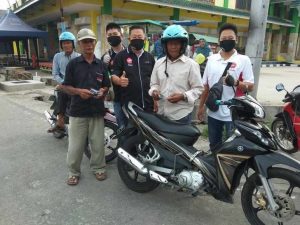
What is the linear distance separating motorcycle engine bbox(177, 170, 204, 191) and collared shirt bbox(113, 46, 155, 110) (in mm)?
1120

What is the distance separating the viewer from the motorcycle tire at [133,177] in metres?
3.31

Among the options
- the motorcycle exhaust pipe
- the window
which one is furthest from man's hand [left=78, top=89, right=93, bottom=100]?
the window

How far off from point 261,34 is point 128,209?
12.9 feet

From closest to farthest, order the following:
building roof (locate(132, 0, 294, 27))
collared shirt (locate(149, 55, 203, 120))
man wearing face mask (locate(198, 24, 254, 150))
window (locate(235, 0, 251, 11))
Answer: collared shirt (locate(149, 55, 203, 120)) < man wearing face mask (locate(198, 24, 254, 150)) < building roof (locate(132, 0, 294, 27)) < window (locate(235, 0, 251, 11))

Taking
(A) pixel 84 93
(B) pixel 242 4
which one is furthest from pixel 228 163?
(B) pixel 242 4

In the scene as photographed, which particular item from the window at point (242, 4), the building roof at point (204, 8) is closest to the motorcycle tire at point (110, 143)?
the building roof at point (204, 8)

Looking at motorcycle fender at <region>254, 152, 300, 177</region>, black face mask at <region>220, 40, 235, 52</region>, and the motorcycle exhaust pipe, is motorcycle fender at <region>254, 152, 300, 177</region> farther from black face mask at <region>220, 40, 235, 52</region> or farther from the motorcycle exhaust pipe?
black face mask at <region>220, 40, 235, 52</region>

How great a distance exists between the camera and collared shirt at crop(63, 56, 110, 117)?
3.40 meters

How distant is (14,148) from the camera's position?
4816 mm

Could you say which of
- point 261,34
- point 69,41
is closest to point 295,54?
point 261,34

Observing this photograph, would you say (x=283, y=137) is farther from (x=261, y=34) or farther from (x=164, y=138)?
(x=164, y=138)

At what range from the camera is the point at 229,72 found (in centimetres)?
317

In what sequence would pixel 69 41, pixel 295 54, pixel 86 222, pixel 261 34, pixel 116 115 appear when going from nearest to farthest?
pixel 86 222
pixel 116 115
pixel 69 41
pixel 261 34
pixel 295 54

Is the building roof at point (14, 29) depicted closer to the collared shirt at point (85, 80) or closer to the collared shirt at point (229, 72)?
the collared shirt at point (85, 80)
